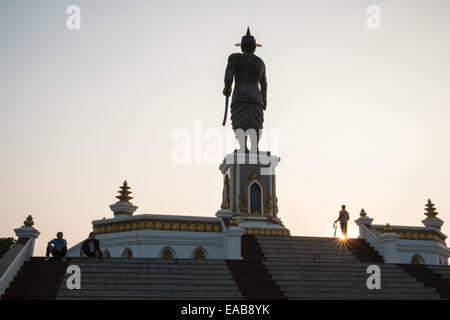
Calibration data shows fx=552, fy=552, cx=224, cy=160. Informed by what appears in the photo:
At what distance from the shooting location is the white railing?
15.9m

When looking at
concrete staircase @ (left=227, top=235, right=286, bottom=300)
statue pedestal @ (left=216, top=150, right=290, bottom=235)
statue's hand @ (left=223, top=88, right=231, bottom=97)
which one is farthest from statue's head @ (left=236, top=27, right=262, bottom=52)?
concrete staircase @ (left=227, top=235, right=286, bottom=300)

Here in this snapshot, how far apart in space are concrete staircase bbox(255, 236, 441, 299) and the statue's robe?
8.29m

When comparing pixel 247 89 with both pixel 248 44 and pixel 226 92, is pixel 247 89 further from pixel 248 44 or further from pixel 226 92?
pixel 248 44

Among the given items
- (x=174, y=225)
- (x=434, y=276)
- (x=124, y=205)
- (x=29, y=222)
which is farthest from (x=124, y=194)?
(x=434, y=276)

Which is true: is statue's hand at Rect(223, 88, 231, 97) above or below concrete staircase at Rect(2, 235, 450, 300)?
above

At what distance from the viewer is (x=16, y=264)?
17.2 meters

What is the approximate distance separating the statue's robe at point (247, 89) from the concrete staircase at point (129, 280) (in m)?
12.3

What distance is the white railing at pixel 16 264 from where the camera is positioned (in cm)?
1594

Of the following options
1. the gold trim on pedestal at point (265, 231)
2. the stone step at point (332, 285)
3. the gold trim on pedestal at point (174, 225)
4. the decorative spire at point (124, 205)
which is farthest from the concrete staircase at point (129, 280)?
the decorative spire at point (124, 205)

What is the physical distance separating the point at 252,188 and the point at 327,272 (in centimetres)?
981

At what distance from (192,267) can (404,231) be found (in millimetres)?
12544

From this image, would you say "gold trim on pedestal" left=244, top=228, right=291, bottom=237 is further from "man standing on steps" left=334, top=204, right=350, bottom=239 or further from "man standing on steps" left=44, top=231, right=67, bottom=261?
"man standing on steps" left=44, top=231, right=67, bottom=261
